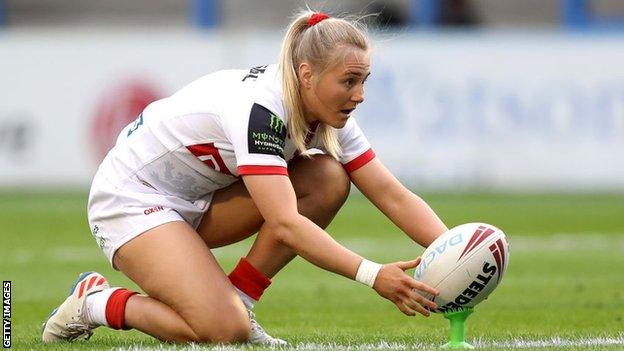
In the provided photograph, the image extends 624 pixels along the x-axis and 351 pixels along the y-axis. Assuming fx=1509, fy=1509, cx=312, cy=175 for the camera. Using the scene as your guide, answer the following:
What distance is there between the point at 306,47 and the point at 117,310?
147 cm

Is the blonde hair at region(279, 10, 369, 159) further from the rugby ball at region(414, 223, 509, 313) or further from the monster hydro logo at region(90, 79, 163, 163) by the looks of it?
the monster hydro logo at region(90, 79, 163, 163)

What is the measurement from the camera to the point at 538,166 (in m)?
18.2

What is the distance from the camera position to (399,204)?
6.97 metres

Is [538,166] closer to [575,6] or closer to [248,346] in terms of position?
[575,6]

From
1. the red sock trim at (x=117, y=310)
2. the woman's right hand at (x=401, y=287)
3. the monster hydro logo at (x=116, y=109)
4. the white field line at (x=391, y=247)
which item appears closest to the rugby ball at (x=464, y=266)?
the woman's right hand at (x=401, y=287)

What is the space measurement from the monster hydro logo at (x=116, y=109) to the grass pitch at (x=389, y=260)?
70 cm

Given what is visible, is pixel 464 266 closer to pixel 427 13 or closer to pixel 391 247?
pixel 391 247

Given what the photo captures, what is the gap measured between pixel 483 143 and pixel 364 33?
11841 millimetres

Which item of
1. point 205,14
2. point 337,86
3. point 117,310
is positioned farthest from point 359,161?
point 205,14

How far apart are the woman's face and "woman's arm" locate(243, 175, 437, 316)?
37cm

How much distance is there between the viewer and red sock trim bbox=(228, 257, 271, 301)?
22.7ft

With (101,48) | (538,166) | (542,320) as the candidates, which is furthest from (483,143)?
(542,320)

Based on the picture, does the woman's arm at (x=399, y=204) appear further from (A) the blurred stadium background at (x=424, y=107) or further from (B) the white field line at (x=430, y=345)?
(A) the blurred stadium background at (x=424, y=107)

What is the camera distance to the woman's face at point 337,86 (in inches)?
250
